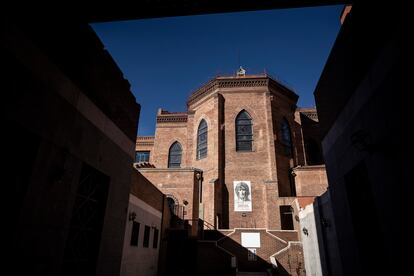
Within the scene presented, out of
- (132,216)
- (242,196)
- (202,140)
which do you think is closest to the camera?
(132,216)

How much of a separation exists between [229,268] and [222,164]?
9.13 metres

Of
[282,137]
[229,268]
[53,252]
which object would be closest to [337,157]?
[53,252]

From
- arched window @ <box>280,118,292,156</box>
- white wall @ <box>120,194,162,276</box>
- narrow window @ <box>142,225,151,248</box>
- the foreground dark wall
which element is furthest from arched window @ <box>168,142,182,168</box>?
the foreground dark wall

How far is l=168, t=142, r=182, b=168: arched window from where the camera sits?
92.9ft

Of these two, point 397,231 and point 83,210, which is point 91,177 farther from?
point 397,231

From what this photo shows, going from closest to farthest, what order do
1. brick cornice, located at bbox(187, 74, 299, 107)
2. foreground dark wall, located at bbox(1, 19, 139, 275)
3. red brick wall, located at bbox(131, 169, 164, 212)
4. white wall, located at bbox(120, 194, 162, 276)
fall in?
foreground dark wall, located at bbox(1, 19, 139, 275), white wall, located at bbox(120, 194, 162, 276), red brick wall, located at bbox(131, 169, 164, 212), brick cornice, located at bbox(187, 74, 299, 107)

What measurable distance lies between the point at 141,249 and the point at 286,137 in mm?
17565

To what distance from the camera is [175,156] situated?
28672 millimetres

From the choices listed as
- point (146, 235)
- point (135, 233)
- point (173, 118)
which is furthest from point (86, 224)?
point (173, 118)

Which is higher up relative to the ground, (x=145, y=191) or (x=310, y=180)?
(x=310, y=180)

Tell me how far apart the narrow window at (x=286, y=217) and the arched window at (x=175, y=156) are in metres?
11.7

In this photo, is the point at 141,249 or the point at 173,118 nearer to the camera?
the point at 141,249

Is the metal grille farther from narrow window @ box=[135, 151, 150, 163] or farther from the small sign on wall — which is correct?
A: narrow window @ box=[135, 151, 150, 163]

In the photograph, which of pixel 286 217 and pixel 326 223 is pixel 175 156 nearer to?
pixel 286 217
